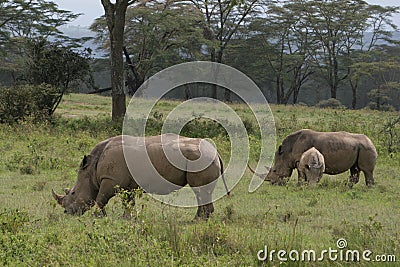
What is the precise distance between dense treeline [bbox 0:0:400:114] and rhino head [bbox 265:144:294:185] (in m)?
24.1

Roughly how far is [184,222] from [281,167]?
5.00m

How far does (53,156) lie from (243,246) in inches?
345

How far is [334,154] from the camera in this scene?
12.2m

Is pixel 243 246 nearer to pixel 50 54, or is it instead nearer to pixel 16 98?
pixel 16 98

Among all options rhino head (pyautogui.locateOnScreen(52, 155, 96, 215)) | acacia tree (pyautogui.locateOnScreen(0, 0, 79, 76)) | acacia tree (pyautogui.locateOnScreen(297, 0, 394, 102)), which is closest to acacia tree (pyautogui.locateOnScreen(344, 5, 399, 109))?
acacia tree (pyautogui.locateOnScreen(297, 0, 394, 102))

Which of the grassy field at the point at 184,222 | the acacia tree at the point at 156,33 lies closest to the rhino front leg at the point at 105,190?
the grassy field at the point at 184,222

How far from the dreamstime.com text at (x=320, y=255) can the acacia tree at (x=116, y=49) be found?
44.8 feet

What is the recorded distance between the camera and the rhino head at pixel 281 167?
1247cm

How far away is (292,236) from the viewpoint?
6551 millimetres

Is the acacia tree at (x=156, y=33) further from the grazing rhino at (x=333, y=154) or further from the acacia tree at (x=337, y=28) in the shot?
the grazing rhino at (x=333, y=154)

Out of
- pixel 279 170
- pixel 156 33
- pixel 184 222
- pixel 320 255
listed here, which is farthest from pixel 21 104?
pixel 156 33

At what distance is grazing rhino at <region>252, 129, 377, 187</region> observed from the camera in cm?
1221

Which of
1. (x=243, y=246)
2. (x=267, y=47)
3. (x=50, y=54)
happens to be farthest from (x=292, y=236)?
(x=267, y=47)

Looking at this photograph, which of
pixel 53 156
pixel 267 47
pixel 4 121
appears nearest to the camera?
pixel 53 156
